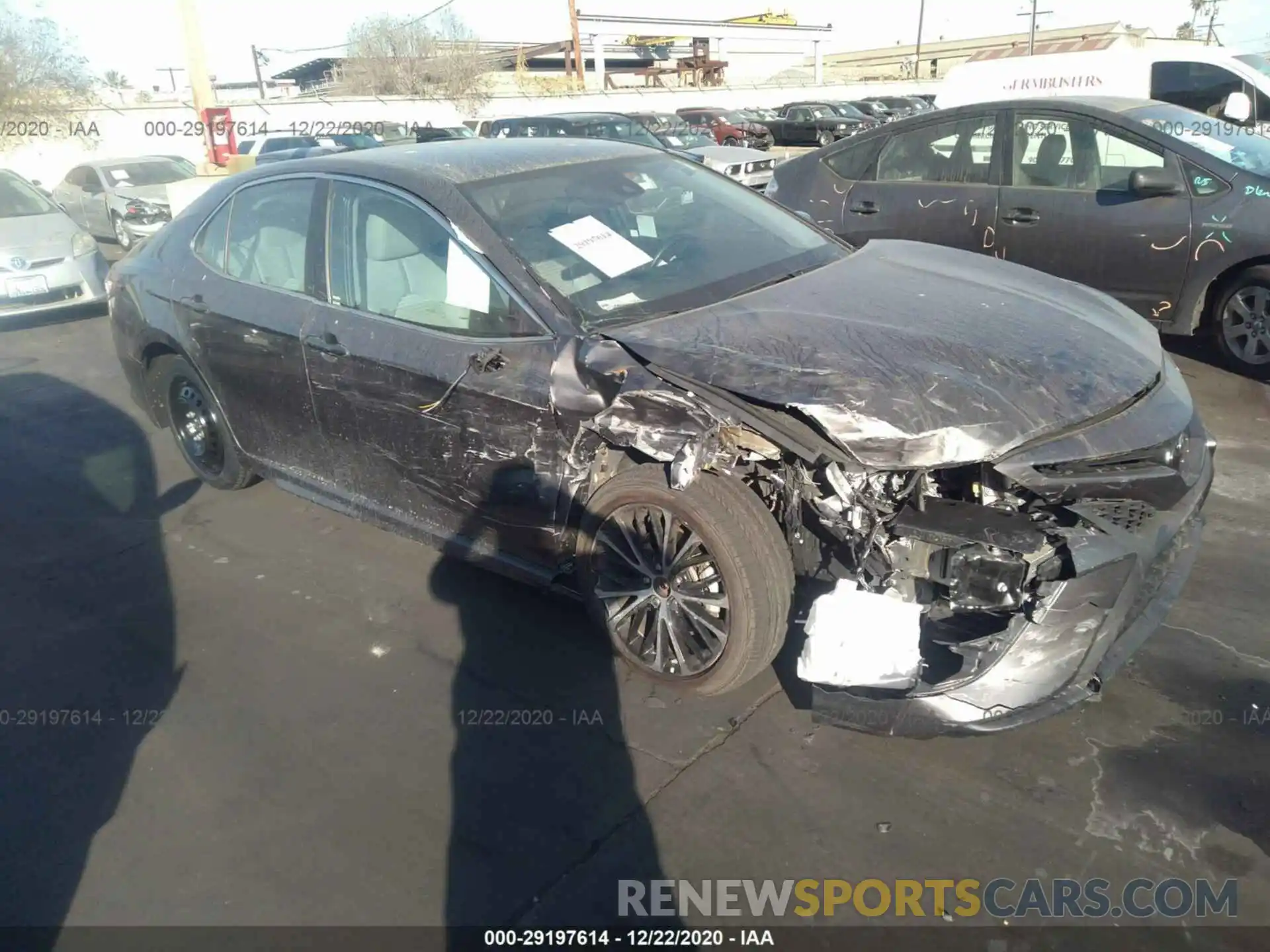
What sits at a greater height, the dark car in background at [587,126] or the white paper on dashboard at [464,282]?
the white paper on dashboard at [464,282]

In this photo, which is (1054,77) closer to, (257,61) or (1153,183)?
(1153,183)

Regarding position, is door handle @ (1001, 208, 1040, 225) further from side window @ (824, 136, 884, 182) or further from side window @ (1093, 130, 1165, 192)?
side window @ (824, 136, 884, 182)

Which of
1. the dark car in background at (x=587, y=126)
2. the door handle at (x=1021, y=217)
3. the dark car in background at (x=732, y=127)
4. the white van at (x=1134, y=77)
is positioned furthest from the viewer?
the dark car in background at (x=732, y=127)

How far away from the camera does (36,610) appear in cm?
420

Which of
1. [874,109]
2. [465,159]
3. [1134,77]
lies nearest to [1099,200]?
[465,159]

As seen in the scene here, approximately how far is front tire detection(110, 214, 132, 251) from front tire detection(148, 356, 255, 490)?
9790 millimetres

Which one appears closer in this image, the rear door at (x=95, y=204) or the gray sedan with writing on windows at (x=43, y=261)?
the gray sedan with writing on windows at (x=43, y=261)

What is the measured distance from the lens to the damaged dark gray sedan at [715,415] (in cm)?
266

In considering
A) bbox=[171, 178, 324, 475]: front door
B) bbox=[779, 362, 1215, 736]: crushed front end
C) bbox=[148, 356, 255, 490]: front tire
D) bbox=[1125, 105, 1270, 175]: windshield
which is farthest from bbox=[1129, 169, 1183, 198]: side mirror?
bbox=[148, 356, 255, 490]: front tire

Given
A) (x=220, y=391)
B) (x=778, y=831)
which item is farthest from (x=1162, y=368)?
(x=220, y=391)

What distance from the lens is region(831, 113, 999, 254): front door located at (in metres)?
6.58

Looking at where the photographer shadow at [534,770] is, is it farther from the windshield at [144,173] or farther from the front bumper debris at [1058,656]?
the windshield at [144,173]

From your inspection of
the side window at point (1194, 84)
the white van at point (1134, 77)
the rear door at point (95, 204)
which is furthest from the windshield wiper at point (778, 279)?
the rear door at point (95, 204)

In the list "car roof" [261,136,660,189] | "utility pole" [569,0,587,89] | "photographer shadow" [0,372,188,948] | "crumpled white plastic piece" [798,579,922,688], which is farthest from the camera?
"utility pole" [569,0,587,89]
